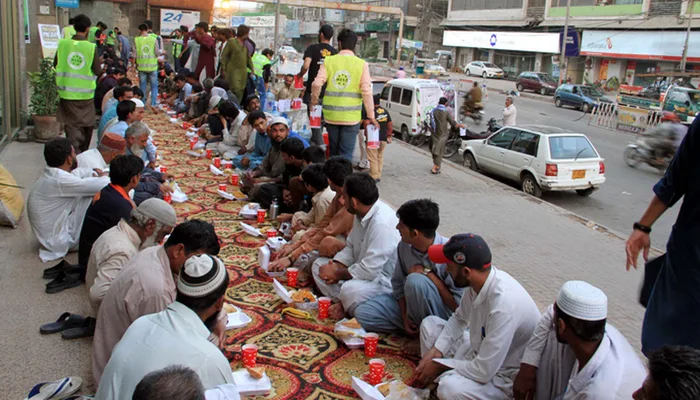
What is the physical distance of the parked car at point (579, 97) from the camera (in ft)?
91.5

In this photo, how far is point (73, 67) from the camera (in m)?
7.98

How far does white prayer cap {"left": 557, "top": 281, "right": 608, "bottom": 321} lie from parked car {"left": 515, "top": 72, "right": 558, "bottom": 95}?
34171mm

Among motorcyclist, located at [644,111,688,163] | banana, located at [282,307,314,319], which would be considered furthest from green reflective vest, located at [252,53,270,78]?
banana, located at [282,307,314,319]

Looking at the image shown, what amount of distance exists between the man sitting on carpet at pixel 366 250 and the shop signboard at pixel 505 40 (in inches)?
1584

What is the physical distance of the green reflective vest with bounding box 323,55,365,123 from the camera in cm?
771

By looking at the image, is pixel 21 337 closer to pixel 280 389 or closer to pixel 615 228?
pixel 280 389

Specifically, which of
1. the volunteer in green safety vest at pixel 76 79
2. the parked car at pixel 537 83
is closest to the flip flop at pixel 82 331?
the volunteer in green safety vest at pixel 76 79

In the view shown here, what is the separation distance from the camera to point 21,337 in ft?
13.0

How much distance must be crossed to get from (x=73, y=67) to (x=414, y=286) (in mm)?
6143

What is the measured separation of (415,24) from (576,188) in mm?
49966

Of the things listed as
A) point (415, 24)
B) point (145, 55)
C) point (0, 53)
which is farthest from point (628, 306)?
point (415, 24)

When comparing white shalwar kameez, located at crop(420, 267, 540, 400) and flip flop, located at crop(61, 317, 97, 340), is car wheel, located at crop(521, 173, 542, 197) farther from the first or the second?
flip flop, located at crop(61, 317, 97, 340)

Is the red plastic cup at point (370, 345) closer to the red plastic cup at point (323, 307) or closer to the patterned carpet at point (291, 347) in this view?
the patterned carpet at point (291, 347)

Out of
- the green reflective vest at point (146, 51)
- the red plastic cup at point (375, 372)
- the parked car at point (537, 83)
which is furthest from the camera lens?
the parked car at point (537, 83)
